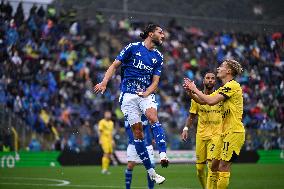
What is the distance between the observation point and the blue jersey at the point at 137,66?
14.6m

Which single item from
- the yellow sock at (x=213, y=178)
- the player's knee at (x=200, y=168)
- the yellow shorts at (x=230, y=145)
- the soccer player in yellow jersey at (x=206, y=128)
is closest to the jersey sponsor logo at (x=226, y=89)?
the yellow shorts at (x=230, y=145)

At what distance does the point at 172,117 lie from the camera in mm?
35000

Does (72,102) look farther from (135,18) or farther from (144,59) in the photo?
(144,59)

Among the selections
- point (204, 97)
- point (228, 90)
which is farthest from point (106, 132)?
point (204, 97)

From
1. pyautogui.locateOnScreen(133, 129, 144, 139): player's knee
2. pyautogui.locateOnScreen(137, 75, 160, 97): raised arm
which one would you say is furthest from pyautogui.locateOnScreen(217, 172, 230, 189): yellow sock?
pyautogui.locateOnScreen(137, 75, 160, 97): raised arm

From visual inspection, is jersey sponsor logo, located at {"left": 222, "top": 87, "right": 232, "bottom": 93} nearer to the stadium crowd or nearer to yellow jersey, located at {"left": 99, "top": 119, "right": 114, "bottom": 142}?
yellow jersey, located at {"left": 99, "top": 119, "right": 114, "bottom": 142}

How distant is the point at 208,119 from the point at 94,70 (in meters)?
19.8

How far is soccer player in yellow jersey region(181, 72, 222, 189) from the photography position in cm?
1611

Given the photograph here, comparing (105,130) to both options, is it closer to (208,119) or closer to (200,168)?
(208,119)

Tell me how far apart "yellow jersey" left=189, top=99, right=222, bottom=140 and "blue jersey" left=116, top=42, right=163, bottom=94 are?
6.90 feet

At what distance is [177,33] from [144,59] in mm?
27217

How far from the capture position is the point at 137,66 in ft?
47.9

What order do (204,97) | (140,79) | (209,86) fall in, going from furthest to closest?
(209,86)
(140,79)
(204,97)

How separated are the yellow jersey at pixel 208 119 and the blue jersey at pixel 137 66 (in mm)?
2103
